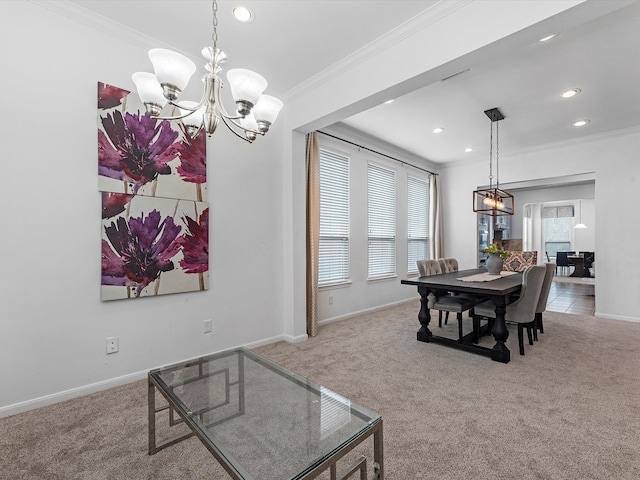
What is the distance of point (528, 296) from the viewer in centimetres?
320

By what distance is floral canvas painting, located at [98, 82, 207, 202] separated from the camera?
2439 millimetres

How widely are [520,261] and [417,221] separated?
1941mm

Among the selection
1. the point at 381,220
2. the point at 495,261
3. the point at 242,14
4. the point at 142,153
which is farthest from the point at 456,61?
the point at 381,220

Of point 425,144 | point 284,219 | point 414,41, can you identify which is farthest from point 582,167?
point 284,219

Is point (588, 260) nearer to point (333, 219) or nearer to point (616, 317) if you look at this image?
point (616, 317)

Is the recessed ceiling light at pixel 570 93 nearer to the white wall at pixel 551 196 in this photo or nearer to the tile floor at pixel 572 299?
the tile floor at pixel 572 299

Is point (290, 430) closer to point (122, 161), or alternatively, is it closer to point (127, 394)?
point (127, 394)

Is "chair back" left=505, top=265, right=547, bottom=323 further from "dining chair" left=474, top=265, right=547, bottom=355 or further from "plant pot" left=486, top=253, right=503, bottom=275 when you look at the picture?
"plant pot" left=486, top=253, right=503, bottom=275

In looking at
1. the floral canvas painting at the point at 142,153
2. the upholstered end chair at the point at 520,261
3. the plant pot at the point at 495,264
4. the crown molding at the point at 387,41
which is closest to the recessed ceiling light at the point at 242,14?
the crown molding at the point at 387,41

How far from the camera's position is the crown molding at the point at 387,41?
223 cm

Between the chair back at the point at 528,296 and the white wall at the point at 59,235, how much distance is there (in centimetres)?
331

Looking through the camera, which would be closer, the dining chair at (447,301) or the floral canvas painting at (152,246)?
the floral canvas painting at (152,246)

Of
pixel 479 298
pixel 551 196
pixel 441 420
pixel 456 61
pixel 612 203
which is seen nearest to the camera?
pixel 441 420

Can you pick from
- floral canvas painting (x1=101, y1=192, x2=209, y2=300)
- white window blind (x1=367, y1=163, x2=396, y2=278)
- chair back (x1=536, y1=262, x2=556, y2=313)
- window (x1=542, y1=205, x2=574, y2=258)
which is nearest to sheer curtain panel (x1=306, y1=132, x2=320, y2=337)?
floral canvas painting (x1=101, y1=192, x2=209, y2=300)
